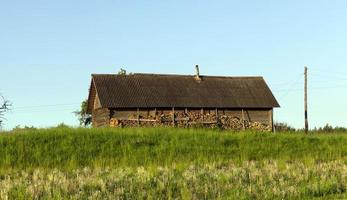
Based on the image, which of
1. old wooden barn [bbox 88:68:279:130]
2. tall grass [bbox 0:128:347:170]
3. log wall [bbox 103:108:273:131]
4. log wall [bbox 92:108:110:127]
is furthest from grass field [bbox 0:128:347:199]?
log wall [bbox 92:108:110:127]

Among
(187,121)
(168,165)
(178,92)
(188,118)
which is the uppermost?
(178,92)

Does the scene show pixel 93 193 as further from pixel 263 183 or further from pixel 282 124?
pixel 282 124

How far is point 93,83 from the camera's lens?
4997 centimetres

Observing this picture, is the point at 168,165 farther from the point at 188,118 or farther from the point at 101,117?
the point at 101,117

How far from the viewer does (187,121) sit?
4828 centimetres

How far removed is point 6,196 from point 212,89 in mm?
42921

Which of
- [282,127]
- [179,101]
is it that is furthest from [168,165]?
[282,127]

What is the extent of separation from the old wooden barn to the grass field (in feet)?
43.9

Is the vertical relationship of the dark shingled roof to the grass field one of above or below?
above

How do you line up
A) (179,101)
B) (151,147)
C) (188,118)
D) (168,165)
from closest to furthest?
(168,165)
(151,147)
(188,118)
(179,101)

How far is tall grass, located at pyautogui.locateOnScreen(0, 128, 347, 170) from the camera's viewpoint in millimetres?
24828

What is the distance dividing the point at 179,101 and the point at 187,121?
73.0 inches

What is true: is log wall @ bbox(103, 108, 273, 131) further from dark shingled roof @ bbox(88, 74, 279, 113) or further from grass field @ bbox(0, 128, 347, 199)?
grass field @ bbox(0, 128, 347, 199)

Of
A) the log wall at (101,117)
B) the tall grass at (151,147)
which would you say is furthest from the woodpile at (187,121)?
the tall grass at (151,147)
